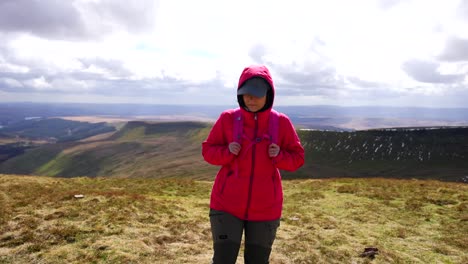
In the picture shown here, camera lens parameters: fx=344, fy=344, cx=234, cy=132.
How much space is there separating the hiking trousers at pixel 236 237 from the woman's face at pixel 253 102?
2.10 metres

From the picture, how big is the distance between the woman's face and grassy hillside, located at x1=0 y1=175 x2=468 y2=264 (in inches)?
286

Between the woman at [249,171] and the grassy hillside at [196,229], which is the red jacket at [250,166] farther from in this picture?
the grassy hillside at [196,229]

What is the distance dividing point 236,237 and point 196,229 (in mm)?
9474

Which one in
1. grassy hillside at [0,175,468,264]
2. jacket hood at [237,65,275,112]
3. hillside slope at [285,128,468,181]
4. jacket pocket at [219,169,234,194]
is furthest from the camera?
hillside slope at [285,128,468,181]

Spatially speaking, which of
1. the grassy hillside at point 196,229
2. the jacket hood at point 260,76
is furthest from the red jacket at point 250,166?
the grassy hillside at point 196,229

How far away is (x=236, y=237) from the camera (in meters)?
6.67

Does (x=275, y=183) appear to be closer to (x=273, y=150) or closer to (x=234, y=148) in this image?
(x=273, y=150)

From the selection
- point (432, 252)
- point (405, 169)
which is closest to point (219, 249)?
point (432, 252)

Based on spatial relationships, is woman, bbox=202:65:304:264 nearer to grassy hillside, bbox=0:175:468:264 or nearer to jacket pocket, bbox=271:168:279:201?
jacket pocket, bbox=271:168:279:201

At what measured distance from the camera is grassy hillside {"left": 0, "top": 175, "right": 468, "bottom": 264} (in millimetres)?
12344

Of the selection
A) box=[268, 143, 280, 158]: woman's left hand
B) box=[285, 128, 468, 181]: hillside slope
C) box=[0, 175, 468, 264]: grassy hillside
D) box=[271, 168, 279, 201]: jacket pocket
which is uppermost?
box=[268, 143, 280, 158]: woman's left hand

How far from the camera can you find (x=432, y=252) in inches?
554

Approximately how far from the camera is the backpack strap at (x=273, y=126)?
682cm

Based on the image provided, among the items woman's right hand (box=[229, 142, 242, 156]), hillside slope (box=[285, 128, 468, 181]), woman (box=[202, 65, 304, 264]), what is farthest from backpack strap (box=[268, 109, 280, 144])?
hillside slope (box=[285, 128, 468, 181])
